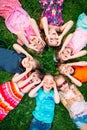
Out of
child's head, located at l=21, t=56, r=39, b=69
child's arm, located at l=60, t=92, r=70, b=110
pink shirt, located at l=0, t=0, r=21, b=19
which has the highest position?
pink shirt, located at l=0, t=0, r=21, b=19

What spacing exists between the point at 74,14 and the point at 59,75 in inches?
36.7

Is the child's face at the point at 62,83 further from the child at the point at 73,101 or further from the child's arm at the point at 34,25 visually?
the child's arm at the point at 34,25

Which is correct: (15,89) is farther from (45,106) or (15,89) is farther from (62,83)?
(62,83)

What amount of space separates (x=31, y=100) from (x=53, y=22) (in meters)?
1.06

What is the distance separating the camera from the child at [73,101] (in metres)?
4.41

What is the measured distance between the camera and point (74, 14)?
4.93 metres

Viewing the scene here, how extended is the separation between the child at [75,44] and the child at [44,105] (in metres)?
0.30

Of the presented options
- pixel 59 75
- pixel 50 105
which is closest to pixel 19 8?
pixel 59 75

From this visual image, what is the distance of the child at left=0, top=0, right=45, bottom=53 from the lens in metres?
4.38

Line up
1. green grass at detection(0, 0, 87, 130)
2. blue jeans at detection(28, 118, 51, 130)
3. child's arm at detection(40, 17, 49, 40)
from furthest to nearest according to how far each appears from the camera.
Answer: green grass at detection(0, 0, 87, 130), blue jeans at detection(28, 118, 51, 130), child's arm at detection(40, 17, 49, 40)

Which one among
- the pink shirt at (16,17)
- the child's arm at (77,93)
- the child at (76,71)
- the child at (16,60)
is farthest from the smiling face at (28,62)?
the child's arm at (77,93)

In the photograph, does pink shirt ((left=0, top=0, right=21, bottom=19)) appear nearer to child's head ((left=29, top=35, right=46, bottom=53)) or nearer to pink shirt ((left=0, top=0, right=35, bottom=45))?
pink shirt ((left=0, top=0, right=35, bottom=45))

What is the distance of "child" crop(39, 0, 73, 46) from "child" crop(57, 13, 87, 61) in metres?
0.10

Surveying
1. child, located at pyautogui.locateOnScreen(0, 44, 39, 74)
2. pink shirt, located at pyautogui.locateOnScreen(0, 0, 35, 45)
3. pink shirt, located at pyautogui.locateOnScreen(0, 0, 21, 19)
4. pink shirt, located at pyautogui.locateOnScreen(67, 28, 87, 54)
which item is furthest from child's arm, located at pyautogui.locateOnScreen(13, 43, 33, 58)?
pink shirt, located at pyautogui.locateOnScreen(67, 28, 87, 54)
